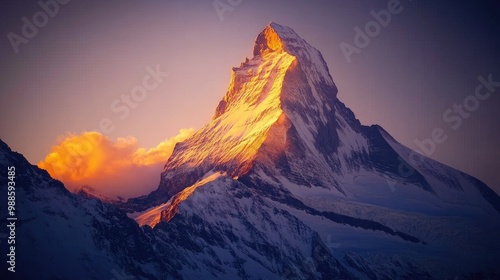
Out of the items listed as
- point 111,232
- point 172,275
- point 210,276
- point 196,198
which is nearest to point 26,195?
point 111,232

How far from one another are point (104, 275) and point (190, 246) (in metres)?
41.8

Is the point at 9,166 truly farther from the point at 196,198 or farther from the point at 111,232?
the point at 196,198

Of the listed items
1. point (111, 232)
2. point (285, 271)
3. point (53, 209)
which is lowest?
point (285, 271)

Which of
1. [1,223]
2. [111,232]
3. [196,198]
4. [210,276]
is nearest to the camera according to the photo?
[1,223]

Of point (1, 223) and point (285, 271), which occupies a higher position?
point (1, 223)

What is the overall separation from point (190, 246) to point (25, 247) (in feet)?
185

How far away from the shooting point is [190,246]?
178500 millimetres

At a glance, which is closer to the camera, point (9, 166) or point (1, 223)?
point (1, 223)

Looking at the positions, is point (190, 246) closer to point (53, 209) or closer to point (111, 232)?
point (111, 232)

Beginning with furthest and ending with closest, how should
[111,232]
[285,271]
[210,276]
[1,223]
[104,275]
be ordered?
1. [285,271]
2. [210,276]
3. [111,232]
4. [104,275]
5. [1,223]

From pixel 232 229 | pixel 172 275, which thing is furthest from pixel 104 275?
pixel 232 229

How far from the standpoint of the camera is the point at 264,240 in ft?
636

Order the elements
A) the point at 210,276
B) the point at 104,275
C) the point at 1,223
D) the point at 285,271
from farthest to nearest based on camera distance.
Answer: the point at 285,271
the point at 210,276
the point at 104,275
the point at 1,223

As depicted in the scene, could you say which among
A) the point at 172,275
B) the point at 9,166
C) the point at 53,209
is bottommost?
the point at 172,275
